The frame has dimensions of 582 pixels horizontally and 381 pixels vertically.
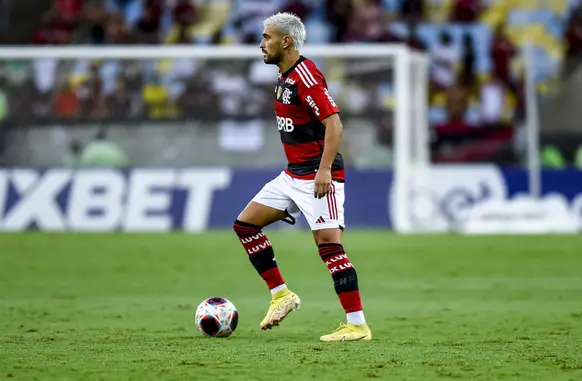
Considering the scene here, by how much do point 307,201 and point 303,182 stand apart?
0.15 meters

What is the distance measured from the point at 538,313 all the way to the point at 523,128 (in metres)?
13.0

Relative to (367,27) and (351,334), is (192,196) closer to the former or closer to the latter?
(367,27)

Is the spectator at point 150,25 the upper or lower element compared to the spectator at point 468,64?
upper

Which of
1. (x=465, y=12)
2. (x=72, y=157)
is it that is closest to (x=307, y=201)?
(x=72, y=157)

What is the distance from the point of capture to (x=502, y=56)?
2536 cm

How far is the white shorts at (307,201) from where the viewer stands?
854 cm

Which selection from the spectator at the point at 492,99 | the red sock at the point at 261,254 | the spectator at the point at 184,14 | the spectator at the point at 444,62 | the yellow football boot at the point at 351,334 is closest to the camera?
the yellow football boot at the point at 351,334

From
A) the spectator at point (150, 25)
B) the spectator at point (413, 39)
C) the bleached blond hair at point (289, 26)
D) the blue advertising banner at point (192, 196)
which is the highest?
the spectator at point (150, 25)

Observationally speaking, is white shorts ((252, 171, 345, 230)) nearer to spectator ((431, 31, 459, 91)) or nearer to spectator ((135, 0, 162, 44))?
spectator ((431, 31, 459, 91))

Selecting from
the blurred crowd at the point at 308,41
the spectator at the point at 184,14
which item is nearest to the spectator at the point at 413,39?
the blurred crowd at the point at 308,41

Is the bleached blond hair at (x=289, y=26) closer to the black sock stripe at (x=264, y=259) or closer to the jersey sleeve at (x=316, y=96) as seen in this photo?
the jersey sleeve at (x=316, y=96)

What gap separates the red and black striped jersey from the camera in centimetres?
855

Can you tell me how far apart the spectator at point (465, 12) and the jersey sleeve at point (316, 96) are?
18654 mm

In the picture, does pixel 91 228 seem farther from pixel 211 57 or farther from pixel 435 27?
pixel 435 27
